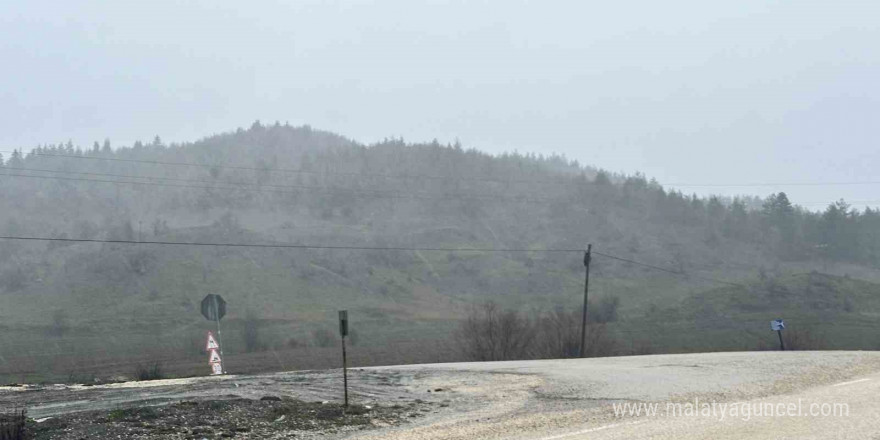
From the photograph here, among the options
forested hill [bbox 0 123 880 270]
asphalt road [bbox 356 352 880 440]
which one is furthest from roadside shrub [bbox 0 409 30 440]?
forested hill [bbox 0 123 880 270]

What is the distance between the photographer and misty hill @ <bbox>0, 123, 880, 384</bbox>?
309ft

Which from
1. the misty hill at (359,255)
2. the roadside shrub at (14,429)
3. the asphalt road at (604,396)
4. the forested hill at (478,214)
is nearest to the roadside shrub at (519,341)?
the misty hill at (359,255)

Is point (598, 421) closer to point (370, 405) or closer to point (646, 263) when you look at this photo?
point (370, 405)

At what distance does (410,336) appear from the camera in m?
86.2

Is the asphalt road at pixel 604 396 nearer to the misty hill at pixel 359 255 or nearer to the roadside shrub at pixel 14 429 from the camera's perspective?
the roadside shrub at pixel 14 429

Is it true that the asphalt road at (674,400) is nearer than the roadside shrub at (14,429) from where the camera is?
Yes

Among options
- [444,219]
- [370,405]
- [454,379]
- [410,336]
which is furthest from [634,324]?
[444,219]

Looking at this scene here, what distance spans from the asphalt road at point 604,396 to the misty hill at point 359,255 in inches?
1278

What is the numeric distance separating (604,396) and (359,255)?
121m

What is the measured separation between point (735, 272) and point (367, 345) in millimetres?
76894

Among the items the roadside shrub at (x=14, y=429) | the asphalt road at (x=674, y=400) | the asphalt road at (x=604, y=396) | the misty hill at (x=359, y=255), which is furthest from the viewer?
the misty hill at (x=359, y=255)

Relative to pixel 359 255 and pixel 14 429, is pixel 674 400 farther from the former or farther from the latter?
pixel 359 255

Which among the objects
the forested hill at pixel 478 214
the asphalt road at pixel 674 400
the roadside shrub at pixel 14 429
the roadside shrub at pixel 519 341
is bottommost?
the roadside shrub at pixel 519 341

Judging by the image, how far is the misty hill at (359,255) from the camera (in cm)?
9425
